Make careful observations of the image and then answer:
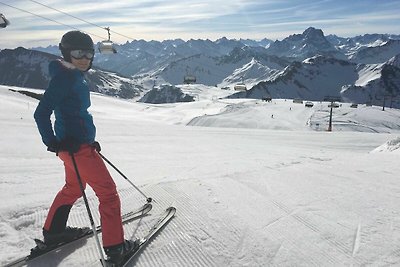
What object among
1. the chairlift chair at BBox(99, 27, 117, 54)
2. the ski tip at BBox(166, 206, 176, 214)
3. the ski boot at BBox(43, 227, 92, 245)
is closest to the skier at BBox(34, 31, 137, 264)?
the ski boot at BBox(43, 227, 92, 245)

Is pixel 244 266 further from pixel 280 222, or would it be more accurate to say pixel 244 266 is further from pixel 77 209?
pixel 77 209

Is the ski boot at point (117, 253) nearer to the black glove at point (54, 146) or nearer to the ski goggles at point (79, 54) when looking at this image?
the black glove at point (54, 146)

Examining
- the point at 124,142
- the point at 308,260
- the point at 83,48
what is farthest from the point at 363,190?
the point at 124,142

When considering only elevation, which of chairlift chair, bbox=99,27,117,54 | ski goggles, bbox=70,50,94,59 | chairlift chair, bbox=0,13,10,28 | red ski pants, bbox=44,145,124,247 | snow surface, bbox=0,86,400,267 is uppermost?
chairlift chair, bbox=0,13,10,28

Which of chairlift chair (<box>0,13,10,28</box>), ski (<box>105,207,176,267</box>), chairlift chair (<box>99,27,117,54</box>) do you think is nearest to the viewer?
ski (<box>105,207,176,267</box>)

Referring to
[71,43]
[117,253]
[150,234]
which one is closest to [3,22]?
[71,43]

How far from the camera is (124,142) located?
15.0 meters

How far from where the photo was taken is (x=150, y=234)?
4582mm

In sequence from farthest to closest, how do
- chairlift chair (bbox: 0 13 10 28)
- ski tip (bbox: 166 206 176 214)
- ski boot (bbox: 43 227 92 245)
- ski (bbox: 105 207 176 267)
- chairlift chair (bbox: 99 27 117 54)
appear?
1. chairlift chair (bbox: 99 27 117 54)
2. chairlift chair (bbox: 0 13 10 28)
3. ski tip (bbox: 166 206 176 214)
4. ski boot (bbox: 43 227 92 245)
5. ski (bbox: 105 207 176 267)

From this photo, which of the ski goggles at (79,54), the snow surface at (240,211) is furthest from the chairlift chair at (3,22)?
the ski goggles at (79,54)

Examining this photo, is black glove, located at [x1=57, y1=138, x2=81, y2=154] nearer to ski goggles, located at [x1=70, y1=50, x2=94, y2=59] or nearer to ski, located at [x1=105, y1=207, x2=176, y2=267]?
ski goggles, located at [x1=70, y1=50, x2=94, y2=59]

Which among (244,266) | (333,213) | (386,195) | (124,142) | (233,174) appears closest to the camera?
(244,266)

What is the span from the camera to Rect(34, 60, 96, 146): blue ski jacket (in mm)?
3893

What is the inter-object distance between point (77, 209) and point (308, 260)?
3292mm
